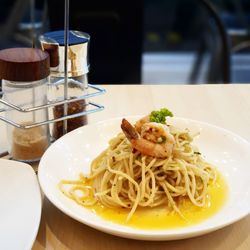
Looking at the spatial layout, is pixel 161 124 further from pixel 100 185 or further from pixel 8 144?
pixel 8 144

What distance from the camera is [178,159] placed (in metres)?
0.97

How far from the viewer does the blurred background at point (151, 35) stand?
2.34 meters

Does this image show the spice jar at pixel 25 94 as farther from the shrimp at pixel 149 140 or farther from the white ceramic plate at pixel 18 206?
the shrimp at pixel 149 140

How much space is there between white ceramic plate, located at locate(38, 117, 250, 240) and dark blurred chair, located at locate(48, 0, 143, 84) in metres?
1.25

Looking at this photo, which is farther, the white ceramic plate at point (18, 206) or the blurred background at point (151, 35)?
the blurred background at point (151, 35)

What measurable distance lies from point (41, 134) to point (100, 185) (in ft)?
0.69

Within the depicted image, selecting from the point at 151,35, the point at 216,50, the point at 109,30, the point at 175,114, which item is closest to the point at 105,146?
the point at 175,114

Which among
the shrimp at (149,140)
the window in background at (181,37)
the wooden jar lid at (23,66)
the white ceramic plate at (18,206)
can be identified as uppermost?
the wooden jar lid at (23,66)

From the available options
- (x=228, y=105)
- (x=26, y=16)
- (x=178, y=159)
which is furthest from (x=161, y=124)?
(x=26, y=16)

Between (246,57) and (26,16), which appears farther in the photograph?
(246,57)

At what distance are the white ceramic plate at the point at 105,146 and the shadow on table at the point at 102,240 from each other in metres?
0.03

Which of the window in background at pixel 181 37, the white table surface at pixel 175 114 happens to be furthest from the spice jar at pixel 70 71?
the window in background at pixel 181 37

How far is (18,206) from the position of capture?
856mm

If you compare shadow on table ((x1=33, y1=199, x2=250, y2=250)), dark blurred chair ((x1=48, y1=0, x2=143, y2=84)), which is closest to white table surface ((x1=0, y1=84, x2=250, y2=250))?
shadow on table ((x1=33, y1=199, x2=250, y2=250))
